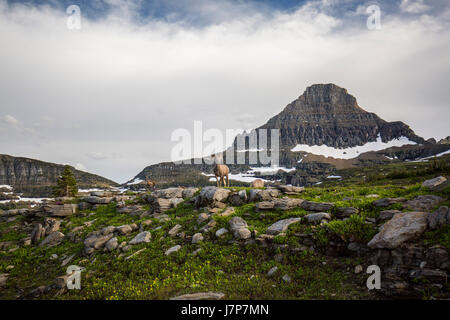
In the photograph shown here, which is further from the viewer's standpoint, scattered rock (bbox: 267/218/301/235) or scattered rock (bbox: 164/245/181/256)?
scattered rock (bbox: 164/245/181/256)

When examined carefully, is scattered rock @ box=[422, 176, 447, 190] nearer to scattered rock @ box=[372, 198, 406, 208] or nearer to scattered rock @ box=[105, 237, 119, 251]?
scattered rock @ box=[372, 198, 406, 208]

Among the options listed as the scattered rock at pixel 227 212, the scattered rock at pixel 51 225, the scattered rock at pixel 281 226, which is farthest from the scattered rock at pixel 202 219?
the scattered rock at pixel 51 225

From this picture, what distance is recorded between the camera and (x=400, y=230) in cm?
942

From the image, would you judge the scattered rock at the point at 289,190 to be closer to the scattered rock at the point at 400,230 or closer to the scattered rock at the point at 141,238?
the scattered rock at the point at 400,230

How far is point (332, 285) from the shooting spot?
876 cm

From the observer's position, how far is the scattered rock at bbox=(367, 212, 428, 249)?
9.15m

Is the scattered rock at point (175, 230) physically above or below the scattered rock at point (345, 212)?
below

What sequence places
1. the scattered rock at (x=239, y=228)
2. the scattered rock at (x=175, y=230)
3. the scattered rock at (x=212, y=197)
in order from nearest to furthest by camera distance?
1. the scattered rock at (x=239, y=228)
2. the scattered rock at (x=175, y=230)
3. the scattered rock at (x=212, y=197)

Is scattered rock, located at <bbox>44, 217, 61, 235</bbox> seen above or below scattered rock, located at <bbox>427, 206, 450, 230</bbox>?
below

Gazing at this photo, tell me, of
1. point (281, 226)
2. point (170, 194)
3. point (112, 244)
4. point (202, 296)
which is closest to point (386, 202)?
point (281, 226)

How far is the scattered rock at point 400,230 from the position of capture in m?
9.15

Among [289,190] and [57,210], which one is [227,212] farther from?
[57,210]

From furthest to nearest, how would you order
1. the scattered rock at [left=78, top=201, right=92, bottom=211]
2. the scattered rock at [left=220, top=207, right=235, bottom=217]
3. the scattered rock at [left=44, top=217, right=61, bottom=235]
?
the scattered rock at [left=78, top=201, right=92, bottom=211], the scattered rock at [left=44, top=217, right=61, bottom=235], the scattered rock at [left=220, top=207, right=235, bottom=217]

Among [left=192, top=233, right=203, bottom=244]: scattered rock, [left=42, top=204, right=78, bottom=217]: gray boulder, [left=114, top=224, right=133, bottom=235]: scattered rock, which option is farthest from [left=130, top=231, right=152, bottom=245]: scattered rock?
[left=42, top=204, right=78, bottom=217]: gray boulder
